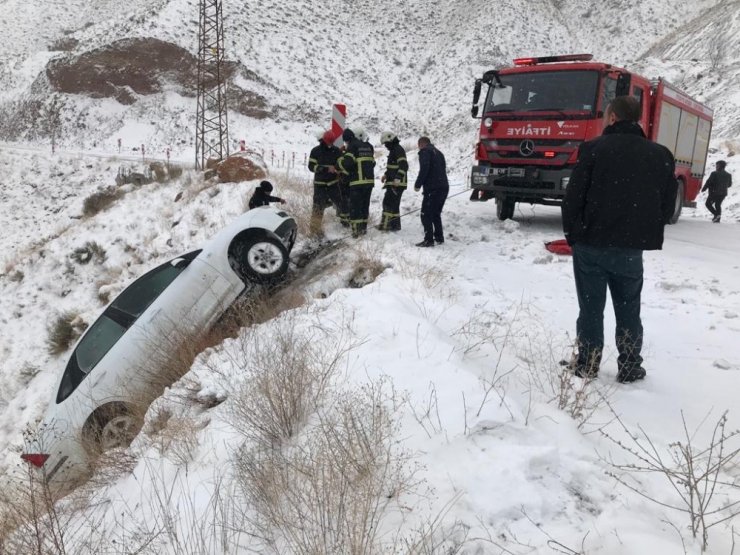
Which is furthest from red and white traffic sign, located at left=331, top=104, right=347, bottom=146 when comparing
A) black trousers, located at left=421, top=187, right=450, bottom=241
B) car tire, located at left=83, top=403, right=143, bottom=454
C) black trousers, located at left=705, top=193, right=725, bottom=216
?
black trousers, located at left=705, top=193, right=725, bottom=216

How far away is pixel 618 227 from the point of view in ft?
10.3

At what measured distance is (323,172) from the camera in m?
8.38

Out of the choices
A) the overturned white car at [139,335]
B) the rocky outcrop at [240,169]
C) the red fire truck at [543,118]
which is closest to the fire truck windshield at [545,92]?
the red fire truck at [543,118]

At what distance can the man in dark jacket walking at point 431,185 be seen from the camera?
732 cm

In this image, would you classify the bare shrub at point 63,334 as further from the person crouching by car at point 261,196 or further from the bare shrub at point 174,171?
the bare shrub at point 174,171

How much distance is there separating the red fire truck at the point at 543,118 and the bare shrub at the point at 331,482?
656cm

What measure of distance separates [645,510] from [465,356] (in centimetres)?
150

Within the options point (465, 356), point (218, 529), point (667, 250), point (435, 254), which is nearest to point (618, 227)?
point (465, 356)

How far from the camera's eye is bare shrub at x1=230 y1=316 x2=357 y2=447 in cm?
274

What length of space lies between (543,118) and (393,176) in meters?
2.64

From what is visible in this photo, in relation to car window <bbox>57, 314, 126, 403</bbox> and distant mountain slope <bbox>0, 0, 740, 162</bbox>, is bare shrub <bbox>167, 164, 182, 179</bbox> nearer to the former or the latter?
car window <bbox>57, 314, 126, 403</bbox>

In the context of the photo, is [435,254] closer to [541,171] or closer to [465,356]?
[541,171]

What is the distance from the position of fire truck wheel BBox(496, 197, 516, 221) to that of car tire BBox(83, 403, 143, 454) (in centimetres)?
715

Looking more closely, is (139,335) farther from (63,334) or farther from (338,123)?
(63,334)
